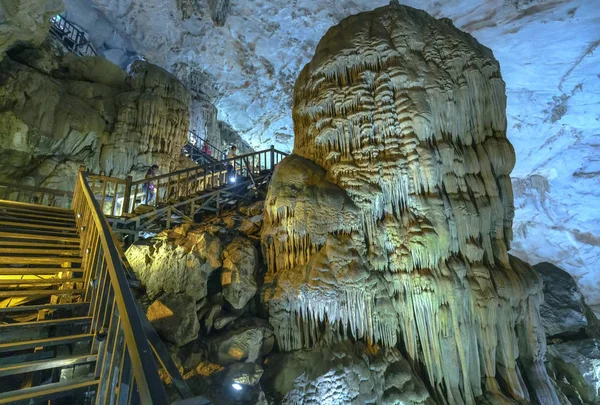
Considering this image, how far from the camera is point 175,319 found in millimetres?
5844

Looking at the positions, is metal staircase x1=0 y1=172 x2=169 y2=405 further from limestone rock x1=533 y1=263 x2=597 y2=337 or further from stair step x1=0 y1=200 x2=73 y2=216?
limestone rock x1=533 y1=263 x2=597 y2=337

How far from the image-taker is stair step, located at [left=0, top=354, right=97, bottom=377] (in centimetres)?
238

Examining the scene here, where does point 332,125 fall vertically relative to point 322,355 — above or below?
above

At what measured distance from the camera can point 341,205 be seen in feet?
22.0

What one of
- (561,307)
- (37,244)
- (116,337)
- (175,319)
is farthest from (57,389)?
(561,307)

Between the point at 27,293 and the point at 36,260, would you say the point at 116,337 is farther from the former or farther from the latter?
the point at 36,260

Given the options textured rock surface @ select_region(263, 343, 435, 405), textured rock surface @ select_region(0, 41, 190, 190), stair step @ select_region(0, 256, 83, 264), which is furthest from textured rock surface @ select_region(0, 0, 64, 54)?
textured rock surface @ select_region(263, 343, 435, 405)

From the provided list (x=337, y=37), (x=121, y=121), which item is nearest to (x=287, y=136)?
(x=121, y=121)

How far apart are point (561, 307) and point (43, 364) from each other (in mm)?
14788

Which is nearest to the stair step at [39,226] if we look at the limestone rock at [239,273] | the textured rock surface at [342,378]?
the limestone rock at [239,273]

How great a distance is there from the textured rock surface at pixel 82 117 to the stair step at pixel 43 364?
11.5 meters

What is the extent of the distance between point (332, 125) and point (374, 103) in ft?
3.38

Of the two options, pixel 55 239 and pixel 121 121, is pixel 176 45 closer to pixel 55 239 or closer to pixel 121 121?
pixel 121 121

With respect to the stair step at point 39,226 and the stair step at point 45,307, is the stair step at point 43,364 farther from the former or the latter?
the stair step at point 39,226
